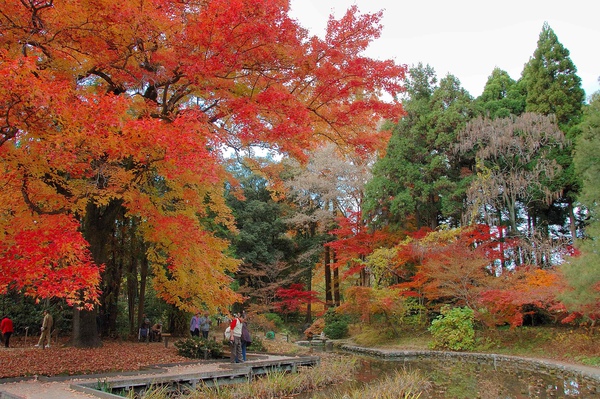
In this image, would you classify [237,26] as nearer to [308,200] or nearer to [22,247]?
[22,247]

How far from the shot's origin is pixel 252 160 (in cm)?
1045

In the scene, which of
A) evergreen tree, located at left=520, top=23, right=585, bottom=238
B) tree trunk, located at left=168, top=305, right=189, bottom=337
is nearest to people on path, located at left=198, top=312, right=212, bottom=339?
tree trunk, located at left=168, top=305, right=189, bottom=337

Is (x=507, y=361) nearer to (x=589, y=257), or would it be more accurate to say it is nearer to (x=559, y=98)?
(x=589, y=257)

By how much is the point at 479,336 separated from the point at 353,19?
13650 millimetres

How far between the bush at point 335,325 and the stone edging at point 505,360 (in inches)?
85.0

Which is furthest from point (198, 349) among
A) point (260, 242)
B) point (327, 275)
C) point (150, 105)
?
point (327, 275)

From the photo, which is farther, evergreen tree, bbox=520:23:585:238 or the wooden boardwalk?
evergreen tree, bbox=520:23:585:238

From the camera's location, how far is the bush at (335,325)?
22.7 metres

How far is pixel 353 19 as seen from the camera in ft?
27.5

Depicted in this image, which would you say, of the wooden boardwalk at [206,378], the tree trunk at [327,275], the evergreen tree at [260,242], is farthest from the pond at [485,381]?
the tree trunk at [327,275]

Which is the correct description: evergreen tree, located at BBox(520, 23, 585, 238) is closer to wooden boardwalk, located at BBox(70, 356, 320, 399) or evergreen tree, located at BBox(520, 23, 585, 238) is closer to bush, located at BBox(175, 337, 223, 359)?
wooden boardwalk, located at BBox(70, 356, 320, 399)

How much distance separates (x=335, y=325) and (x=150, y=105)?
16.2 metres

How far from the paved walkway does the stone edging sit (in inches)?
342

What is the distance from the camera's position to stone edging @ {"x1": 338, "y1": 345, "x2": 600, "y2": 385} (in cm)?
1178
